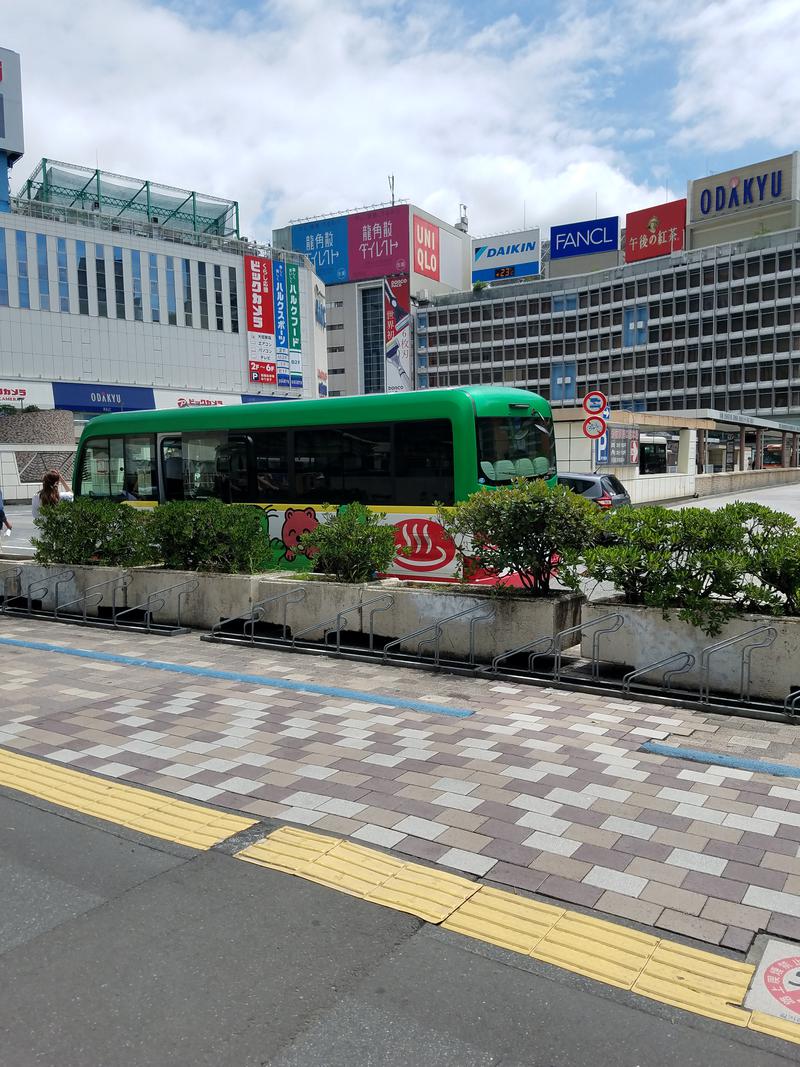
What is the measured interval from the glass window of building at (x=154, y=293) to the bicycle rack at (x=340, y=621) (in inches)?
2592

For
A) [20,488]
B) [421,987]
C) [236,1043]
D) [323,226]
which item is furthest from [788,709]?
[323,226]

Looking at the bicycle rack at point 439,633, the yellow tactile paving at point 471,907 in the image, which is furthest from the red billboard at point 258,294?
the yellow tactile paving at point 471,907

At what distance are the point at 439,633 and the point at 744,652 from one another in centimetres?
278

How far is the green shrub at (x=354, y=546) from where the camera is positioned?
930cm

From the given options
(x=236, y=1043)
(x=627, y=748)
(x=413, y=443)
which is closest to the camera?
(x=236, y=1043)

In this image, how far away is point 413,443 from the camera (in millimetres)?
12430

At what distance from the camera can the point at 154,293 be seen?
6956 centimetres

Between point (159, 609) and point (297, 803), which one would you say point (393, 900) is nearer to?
point (297, 803)

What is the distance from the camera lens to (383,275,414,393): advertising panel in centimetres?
10544

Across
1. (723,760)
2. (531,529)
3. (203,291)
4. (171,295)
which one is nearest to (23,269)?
(171,295)

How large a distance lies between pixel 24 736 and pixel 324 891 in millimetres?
3244

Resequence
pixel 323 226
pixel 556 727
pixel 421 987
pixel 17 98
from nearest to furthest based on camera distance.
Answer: pixel 421 987
pixel 556 727
pixel 17 98
pixel 323 226

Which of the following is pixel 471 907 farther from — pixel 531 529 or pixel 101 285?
pixel 101 285

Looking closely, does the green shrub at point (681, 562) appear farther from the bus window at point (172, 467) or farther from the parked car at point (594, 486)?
the parked car at point (594, 486)
